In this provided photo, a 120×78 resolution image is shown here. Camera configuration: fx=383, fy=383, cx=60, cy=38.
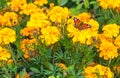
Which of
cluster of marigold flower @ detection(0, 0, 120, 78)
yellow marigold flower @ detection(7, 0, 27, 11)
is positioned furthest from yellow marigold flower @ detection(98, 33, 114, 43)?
yellow marigold flower @ detection(7, 0, 27, 11)

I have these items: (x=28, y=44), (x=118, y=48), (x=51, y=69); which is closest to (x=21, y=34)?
(x=28, y=44)

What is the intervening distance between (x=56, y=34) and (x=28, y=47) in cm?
22

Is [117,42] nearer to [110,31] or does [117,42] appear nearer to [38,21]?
[110,31]

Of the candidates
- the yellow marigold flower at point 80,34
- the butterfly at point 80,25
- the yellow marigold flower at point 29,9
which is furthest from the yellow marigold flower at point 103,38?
the yellow marigold flower at point 29,9

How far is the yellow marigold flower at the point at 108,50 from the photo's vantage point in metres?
2.33

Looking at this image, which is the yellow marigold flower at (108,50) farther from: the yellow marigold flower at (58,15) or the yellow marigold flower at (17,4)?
the yellow marigold flower at (17,4)

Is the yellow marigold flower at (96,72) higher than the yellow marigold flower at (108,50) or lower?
lower

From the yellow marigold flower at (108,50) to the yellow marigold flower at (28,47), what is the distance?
436mm

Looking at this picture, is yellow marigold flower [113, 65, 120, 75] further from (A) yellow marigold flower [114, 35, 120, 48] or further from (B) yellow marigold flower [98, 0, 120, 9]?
(B) yellow marigold flower [98, 0, 120, 9]

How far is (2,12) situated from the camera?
9.75 feet

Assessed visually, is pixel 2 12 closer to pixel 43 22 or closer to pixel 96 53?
pixel 43 22

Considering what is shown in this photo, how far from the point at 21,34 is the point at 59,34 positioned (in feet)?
1.06

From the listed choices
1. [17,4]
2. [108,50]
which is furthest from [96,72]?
[17,4]

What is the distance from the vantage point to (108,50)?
235 centimetres
